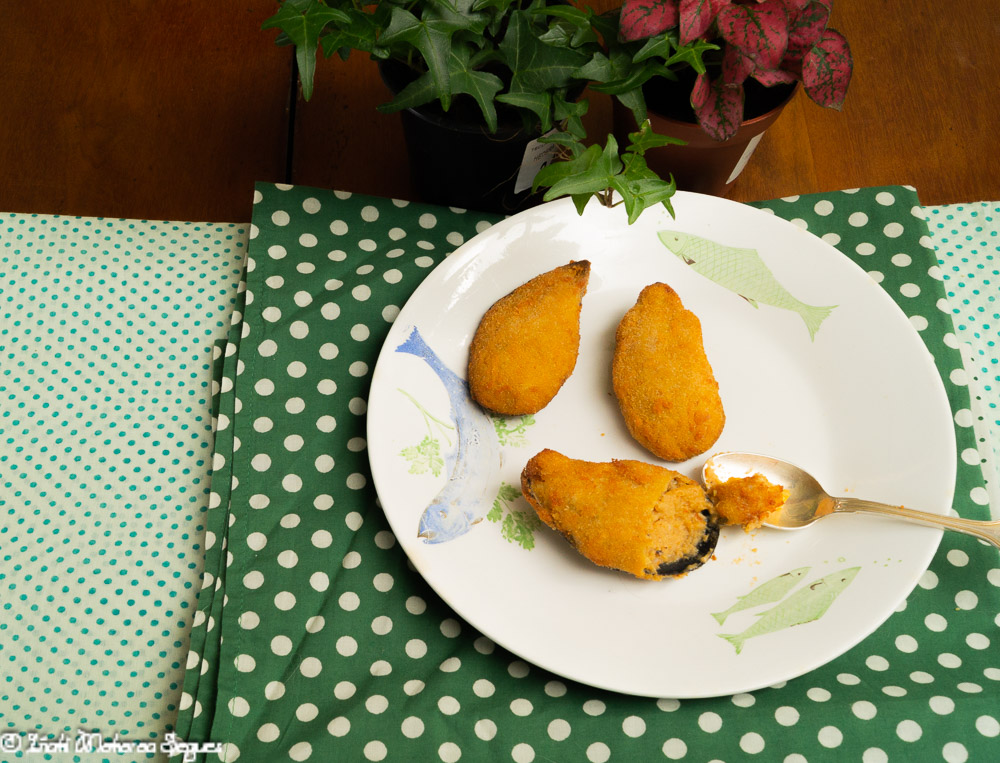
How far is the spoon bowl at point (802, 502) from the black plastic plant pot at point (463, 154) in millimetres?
302

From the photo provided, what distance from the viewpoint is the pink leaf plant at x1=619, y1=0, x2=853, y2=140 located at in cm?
54

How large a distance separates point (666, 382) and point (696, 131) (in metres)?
0.21

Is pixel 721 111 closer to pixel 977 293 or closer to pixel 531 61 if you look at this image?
pixel 531 61

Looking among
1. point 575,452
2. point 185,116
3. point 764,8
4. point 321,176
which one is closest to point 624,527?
point 575,452

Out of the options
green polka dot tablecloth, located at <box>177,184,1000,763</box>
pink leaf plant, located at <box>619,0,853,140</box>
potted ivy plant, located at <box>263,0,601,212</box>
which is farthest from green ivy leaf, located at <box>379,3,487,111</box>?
green polka dot tablecloth, located at <box>177,184,1000,763</box>

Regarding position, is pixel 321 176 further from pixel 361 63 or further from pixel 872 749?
pixel 872 749

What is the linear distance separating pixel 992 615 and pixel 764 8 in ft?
1.59

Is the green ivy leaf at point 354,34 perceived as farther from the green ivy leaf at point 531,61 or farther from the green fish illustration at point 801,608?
the green fish illustration at point 801,608

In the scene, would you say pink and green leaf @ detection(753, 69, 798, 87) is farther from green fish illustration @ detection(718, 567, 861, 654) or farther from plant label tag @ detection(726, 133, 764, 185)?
green fish illustration @ detection(718, 567, 861, 654)

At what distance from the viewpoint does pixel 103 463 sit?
68 centimetres

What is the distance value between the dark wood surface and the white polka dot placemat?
0.13 feet

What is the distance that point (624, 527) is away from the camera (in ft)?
1.90

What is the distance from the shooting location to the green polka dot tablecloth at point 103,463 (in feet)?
2.00

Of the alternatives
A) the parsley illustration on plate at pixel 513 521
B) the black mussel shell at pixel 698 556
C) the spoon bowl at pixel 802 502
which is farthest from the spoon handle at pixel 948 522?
the parsley illustration on plate at pixel 513 521
